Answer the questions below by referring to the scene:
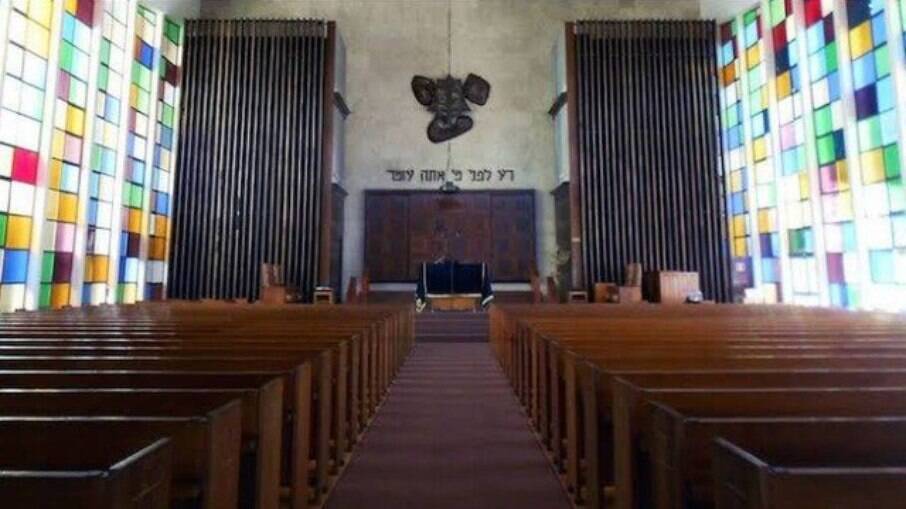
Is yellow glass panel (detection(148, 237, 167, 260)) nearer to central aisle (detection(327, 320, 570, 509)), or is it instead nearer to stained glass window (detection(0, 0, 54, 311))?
stained glass window (detection(0, 0, 54, 311))

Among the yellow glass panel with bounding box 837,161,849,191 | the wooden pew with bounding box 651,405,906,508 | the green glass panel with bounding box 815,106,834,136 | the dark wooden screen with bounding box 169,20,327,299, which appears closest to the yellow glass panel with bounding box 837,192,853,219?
the yellow glass panel with bounding box 837,161,849,191

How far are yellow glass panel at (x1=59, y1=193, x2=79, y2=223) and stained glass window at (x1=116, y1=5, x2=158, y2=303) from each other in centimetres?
97

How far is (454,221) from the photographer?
9.95 m

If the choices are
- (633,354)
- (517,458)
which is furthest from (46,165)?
(633,354)

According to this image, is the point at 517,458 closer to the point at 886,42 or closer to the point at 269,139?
the point at 886,42

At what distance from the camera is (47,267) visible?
21.5 ft

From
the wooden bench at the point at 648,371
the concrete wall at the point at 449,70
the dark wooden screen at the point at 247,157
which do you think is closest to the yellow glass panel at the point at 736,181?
the concrete wall at the point at 449,70

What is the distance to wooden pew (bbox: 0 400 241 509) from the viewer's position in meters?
0.86

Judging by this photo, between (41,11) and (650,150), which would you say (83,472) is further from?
(650,150)

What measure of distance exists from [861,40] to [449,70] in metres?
6.64

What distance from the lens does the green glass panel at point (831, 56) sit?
23.3 feet

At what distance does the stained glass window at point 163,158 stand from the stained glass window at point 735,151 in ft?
33.1

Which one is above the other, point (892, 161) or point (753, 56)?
point (753, 56)

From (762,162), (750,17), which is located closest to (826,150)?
(762,162)
